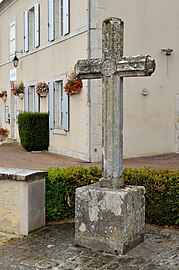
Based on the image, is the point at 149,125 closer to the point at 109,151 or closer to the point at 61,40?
the point at 61,40

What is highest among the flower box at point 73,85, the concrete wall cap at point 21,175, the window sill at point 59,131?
the flower box at point 73,85

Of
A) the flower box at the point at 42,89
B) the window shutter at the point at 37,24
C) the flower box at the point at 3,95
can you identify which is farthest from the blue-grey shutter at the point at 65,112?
the flower box at the point at 3,95

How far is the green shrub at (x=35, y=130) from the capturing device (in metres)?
14.3

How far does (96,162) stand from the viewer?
37.1 ft

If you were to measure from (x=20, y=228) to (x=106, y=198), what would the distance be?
1.34 m

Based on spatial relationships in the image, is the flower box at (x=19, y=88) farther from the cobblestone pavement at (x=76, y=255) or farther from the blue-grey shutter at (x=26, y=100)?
the cobblestone pavement at (x=76, y=255)

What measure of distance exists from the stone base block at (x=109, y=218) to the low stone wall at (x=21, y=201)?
2.44 ft

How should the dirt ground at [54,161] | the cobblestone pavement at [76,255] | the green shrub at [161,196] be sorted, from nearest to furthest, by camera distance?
Answer: the cobblestone pavement at [76,255] → the green shrub at [161,196] → the dirt ground at [54,161]

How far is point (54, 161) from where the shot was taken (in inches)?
470

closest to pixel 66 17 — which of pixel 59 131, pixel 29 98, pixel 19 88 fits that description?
pixel 59 131

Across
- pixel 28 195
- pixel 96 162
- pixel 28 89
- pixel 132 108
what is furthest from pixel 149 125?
pixel 28 195

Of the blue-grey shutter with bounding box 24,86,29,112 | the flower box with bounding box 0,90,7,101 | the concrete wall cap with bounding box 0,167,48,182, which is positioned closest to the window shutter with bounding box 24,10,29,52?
the blue-grey shutter with bounding box 24,86,29,112

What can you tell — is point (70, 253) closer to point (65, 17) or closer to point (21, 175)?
point (21, 175)

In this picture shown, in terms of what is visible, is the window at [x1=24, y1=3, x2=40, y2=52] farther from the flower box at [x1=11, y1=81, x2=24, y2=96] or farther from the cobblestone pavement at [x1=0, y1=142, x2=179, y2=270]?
the cobblestone pavement at [x1=0, y1=142, x2=179, y2=270]
